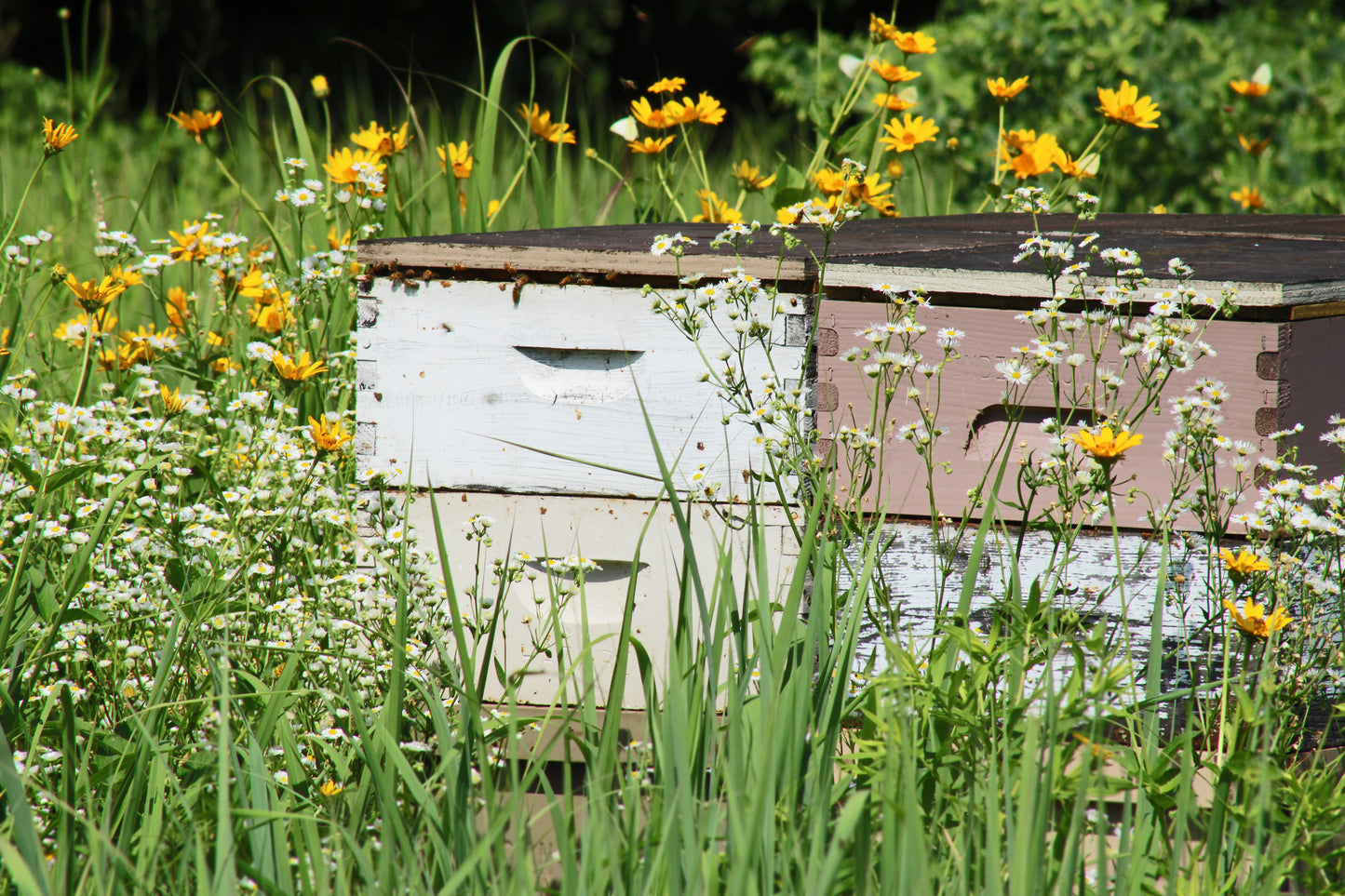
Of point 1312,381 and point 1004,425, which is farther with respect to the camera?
point 1004,425

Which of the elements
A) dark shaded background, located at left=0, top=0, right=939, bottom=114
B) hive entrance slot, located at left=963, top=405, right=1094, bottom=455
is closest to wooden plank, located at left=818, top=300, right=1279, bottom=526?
hive entrance slot, located at left=963, top=405, right=1094, bottom=455

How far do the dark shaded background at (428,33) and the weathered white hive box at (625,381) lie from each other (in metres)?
7.56

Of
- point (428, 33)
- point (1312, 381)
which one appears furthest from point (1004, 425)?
point (428, 33)

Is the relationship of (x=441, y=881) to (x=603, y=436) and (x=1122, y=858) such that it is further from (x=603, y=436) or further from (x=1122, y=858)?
(x=603, y=436)

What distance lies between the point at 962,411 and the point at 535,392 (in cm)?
64

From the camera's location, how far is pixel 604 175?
4.38 metres

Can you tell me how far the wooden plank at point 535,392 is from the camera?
1.77 m

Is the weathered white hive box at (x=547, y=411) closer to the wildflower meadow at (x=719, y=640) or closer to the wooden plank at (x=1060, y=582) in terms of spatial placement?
the wildflower meadow at (x=719, y=640)

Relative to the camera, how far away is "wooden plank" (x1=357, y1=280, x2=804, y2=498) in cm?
177

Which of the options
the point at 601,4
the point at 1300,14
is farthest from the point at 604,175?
the point at 601,4

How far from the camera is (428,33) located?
33.1ft

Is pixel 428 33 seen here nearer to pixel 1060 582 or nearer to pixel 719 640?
pixel 1060 582

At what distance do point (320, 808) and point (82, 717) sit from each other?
1.74 feet

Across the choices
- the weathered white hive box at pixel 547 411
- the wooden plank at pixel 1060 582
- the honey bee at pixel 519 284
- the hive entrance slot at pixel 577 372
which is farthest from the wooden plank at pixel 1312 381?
the honey bee at pixel 519 284
